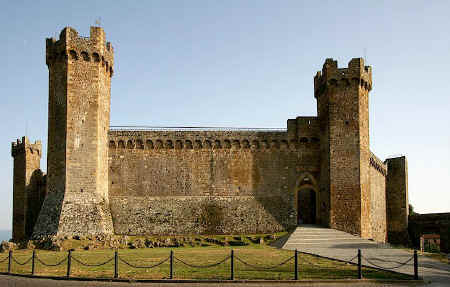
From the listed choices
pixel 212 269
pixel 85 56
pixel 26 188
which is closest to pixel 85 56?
pixel 85 56

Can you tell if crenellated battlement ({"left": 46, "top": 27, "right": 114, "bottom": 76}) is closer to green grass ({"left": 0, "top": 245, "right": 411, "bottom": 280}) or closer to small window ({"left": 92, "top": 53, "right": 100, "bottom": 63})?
small window ({"left": 92, "top": 53, "right": 100, "bottom": 63})

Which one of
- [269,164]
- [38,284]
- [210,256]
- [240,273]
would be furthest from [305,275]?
[269,164]

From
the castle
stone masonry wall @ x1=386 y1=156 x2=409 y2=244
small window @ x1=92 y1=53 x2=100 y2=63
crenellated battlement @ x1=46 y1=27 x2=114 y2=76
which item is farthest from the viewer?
stone masonry wall @ x1=386 y1=156 x2=409 y2=244

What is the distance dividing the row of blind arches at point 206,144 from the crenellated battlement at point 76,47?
17.5 feet

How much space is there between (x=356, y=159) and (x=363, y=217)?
3.58m

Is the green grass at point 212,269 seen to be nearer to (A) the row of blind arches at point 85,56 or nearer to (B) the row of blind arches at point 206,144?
(B) the row of blind arches at point 206,144

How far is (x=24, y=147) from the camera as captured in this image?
35.2 meters

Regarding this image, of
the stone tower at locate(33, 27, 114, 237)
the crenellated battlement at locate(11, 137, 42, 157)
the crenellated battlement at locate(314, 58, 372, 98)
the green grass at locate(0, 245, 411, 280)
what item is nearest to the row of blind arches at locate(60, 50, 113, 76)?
the stone tower at locate(33, 27, 114, 237)

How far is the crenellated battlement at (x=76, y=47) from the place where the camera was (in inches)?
1144

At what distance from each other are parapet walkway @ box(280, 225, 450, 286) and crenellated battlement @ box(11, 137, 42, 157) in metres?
20.2

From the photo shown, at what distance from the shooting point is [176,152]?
31.9 meters

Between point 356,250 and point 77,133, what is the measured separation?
17182mm

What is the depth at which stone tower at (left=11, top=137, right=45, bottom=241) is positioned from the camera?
34.2 metres

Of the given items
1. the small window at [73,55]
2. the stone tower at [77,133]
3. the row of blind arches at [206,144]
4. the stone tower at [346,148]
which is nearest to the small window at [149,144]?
the row of blind arches at [206,144]
